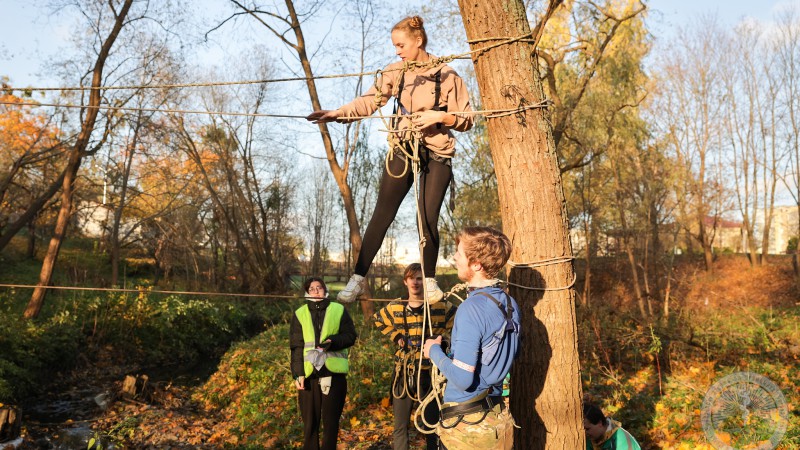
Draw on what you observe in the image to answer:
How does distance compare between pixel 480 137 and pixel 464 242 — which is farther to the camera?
pixel 480 137

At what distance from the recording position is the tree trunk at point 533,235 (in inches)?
119

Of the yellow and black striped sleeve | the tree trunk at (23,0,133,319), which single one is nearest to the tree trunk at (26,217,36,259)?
the tree trunk at (23,0,133,319)

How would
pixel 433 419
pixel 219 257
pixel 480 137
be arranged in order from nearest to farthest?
pixel 433 419
pixel 480 137
pixel 219 257

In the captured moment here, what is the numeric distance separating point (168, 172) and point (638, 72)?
16.4 meters

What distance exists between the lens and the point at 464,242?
2510 millimetres

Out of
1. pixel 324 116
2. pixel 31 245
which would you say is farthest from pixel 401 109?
pixel 31 245

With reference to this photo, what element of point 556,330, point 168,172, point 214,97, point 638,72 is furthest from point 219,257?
point 556,330

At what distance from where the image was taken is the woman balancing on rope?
128 inches

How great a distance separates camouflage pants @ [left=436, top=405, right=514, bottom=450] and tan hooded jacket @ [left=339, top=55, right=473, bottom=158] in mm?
1422

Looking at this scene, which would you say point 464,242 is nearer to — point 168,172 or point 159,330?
point 159,330

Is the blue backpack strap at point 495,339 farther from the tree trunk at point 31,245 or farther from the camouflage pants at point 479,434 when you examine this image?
the tree trunk at point 31,245

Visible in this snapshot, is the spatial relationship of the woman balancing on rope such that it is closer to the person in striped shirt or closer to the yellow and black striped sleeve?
the person in striped shirt

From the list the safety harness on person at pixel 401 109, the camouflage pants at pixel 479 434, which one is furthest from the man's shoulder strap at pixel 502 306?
the safety harness on person at pixel 401 109

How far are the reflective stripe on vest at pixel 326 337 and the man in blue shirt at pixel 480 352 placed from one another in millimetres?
2611
